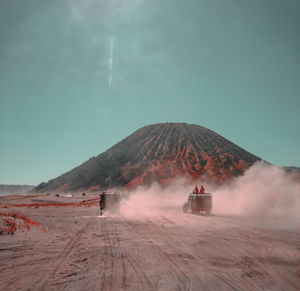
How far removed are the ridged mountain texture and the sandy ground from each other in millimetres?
77245

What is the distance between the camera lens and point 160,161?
106938 millimetres

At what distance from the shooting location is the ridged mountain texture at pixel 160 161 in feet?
319

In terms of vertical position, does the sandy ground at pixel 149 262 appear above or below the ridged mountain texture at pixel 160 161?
below

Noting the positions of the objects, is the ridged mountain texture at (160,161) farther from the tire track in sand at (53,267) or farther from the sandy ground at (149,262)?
the tire track in sand at (53,267)

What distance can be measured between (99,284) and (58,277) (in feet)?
3.95

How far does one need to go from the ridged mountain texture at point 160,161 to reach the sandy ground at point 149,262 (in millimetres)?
77245

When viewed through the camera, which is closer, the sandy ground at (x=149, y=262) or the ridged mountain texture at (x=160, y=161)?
the sandy ground at (x=149, y=262)

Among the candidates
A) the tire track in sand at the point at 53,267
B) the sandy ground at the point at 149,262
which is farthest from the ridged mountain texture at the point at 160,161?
the tire track in sand at the point at 53,267

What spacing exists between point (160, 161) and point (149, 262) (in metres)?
99.1

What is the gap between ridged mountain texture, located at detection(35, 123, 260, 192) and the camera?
319ft

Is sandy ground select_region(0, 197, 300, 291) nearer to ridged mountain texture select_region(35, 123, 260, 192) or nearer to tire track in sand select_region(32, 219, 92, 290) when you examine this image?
tire track in sand select_region(32, 219, 92, 290)

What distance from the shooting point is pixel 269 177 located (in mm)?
32469

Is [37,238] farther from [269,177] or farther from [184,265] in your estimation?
[269,177]

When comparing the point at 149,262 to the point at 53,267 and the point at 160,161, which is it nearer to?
the point at 53,267
